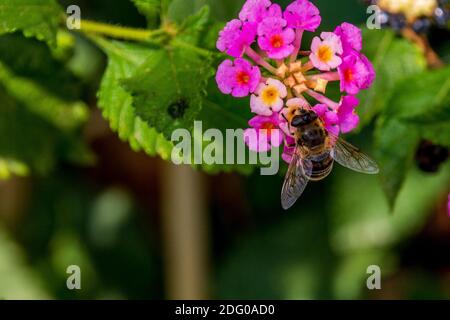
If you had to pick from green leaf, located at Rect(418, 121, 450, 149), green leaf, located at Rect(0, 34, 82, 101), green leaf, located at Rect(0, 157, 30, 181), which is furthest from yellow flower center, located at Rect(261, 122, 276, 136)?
green leaf, located at Rect(0, 157, 30, 181)

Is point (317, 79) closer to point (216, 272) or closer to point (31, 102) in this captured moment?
point (31, 102)

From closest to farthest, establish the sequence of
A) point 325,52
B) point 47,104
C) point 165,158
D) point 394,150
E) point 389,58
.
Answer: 1. point 325,52
2. point 165,158
3. point 394,150
4. point 389,58
5. point 47,104

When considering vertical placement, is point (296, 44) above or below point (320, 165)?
above

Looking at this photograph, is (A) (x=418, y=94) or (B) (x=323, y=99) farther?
(A) (x=418, y=94)

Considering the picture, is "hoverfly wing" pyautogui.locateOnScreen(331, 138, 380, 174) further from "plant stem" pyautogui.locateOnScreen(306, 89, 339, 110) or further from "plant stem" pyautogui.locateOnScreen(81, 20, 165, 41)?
"plant stem" pyautogui.locateOnScreen(81, 20, 165, 41)

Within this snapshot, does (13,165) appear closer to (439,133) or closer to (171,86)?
(171,86)

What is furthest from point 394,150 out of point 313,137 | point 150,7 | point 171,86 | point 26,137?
point 26,137
